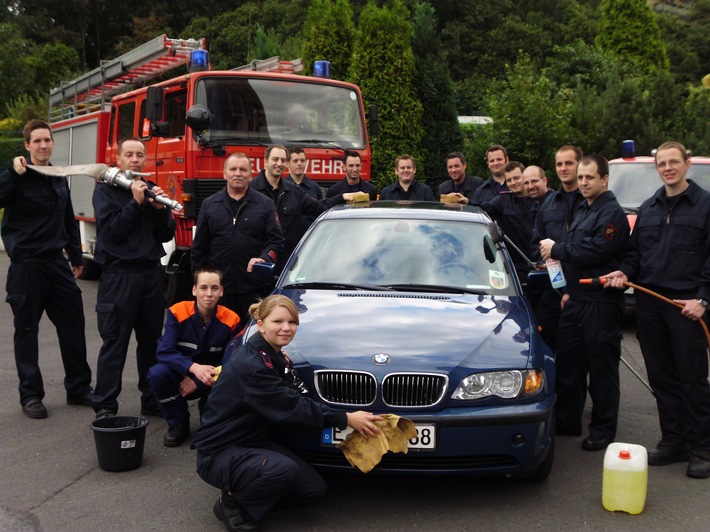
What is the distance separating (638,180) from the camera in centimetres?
1081

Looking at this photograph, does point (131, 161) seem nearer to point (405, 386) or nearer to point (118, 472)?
point (118, 472)

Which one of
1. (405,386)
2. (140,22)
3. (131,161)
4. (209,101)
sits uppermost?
(140,22)

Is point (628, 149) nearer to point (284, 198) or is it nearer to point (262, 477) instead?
point (284, 198)

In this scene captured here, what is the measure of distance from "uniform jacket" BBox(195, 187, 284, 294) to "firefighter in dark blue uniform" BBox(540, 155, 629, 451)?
6.77 feet

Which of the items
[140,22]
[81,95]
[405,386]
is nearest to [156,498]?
[405,386]

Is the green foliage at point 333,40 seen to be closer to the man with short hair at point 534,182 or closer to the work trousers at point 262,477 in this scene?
the man with short hair at point 534,182

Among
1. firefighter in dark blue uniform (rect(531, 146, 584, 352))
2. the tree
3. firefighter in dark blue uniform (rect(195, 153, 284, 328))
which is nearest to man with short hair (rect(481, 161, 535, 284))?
firefighter in dark blue uniform (rect(531, 146, 584, 352))

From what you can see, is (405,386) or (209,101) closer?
(405,386)

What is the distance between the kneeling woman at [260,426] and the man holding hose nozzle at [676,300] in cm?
209

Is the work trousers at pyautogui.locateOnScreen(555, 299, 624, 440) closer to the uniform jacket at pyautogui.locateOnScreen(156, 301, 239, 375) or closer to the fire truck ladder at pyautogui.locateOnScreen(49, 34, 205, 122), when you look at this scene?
the uniform jacket at pyautogui.locateOnScreen(156, 301, 239, 375)

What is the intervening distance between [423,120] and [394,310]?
44.7ft

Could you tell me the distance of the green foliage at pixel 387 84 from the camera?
56.0 ft

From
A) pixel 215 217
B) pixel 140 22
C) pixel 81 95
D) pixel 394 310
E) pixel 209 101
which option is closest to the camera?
pixel 394 310

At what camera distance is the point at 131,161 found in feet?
19.3
